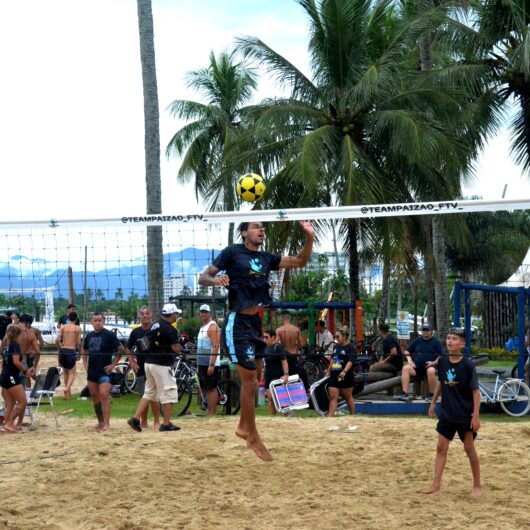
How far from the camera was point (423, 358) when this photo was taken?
1217 centimetres

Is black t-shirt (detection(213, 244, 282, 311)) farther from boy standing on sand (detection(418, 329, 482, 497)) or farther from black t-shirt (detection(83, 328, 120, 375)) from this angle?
black t-shirt (detection(83, 328, 120, 375))

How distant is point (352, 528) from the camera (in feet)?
18.8

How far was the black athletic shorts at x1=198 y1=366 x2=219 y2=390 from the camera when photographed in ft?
37.8

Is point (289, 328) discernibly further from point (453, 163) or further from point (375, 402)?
point (453, 163)

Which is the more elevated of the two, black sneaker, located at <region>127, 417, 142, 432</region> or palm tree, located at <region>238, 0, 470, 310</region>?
palm tree, located at <region>238, 0, 470, 310</region>

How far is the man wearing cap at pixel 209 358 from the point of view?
11.4 metres

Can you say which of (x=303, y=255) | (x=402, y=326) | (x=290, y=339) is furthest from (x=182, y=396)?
(x=402, y=326)

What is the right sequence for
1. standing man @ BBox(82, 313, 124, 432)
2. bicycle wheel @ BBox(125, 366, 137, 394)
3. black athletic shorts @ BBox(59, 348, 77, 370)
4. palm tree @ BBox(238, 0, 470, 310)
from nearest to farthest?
standing man @ BBox(82, 313, 124, 432)
black athletic shorts @ BBox(59, 348, 77, 370)
bicycle wheel @ BBox(125, 366, 137, 394)
palm tree @ BBox(238, 0, 470, 310)

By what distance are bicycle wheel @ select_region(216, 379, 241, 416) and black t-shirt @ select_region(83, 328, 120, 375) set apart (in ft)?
5.92

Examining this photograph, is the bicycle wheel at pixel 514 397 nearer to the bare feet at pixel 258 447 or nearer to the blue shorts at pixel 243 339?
the bare feet at pixel 258 447

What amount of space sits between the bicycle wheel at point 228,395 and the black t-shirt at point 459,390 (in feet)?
18.5

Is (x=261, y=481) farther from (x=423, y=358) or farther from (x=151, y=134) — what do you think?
(x=151, y=134)

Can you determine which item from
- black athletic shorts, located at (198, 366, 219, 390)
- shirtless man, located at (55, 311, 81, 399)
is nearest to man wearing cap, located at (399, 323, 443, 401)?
black athletic shorts, located at (198, 366, 219, 390)

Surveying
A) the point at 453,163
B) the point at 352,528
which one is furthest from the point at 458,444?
the point at 453,163
